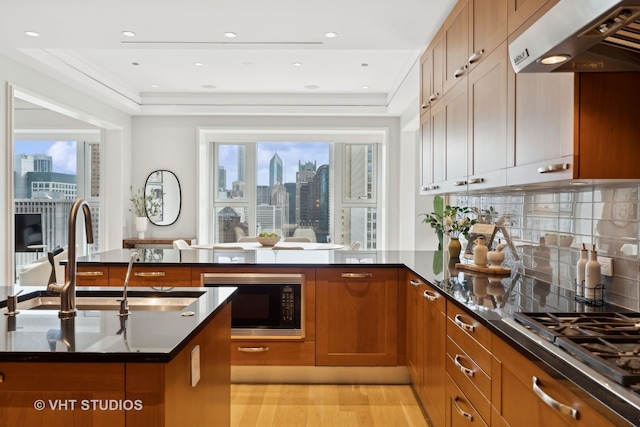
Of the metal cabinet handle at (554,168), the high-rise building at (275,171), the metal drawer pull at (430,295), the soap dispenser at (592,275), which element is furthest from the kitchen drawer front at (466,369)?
the high-rise building at (275,171)

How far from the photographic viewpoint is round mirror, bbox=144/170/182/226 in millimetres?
7078

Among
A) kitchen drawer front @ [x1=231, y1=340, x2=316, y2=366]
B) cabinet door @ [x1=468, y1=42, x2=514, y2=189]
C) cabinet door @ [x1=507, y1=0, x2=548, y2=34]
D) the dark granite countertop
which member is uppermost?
cabinet door @ [x1=507, y1=0, x2=548, y2=34]

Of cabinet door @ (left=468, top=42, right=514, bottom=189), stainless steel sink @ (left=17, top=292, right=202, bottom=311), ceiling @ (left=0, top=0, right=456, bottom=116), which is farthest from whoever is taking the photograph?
ceiling @ (left=0, top=0, right=456, bottom=116)

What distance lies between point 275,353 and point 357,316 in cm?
63

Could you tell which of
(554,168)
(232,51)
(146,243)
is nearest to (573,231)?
(554,168)

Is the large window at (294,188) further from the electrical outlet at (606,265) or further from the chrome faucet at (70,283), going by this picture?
the chrome faucet at (70,283)

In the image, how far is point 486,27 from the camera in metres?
2.24

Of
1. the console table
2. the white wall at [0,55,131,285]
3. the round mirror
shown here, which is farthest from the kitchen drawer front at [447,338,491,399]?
the round mirror

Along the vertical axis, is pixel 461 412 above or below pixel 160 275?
below

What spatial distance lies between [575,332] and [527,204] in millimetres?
1432

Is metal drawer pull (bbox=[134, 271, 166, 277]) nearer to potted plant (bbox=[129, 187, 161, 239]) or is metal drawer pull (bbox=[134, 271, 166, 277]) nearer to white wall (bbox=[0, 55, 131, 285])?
white wall (bbox=[0, 55, 131, 285])

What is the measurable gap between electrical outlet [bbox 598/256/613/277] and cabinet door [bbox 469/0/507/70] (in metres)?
1.01

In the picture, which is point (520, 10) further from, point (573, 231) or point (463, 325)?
point (463, 325)

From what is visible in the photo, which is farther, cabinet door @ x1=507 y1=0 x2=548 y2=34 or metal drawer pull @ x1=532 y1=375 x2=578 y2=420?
cabinet door @ x1=507 y1=0 x2=548 y2=34
